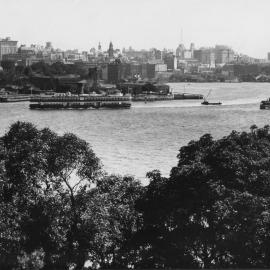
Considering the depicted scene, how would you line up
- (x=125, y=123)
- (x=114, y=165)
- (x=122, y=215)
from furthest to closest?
(x=125, y=123)
(x=114, y=165)
(x=122, y=215)

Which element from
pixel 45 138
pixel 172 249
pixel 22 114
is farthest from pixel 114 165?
pixel 22 114

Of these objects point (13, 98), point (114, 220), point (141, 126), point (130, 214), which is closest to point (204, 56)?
point (13, 98)

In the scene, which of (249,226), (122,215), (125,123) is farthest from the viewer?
(125,123)

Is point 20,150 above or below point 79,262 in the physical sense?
above

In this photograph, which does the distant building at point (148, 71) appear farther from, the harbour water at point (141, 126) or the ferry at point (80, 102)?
the ferry at point (80, 102)

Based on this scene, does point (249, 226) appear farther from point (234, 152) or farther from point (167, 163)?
point (167, 163)

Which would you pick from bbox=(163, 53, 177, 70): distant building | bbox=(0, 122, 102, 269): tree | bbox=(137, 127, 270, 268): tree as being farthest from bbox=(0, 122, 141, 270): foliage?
bbox=(163, 53, 177, 70): distant building
